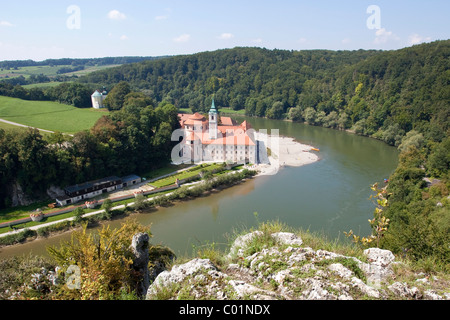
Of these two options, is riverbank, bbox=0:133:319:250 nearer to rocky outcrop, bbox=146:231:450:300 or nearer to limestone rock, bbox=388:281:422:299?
rocky outcrop, bbox=146:231:450:300

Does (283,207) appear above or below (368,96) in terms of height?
below

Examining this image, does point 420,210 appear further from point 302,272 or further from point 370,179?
point 302,272

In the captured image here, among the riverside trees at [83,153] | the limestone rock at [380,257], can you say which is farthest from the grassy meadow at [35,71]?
the limestone rock at [380,257]

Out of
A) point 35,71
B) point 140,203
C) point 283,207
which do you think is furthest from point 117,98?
point 35,71

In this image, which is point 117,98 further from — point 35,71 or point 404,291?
point 35,71

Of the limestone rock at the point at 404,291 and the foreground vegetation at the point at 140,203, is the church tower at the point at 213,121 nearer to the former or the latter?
the foreground vegetation at the point at 140,203

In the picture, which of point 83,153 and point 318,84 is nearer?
point 83,153
